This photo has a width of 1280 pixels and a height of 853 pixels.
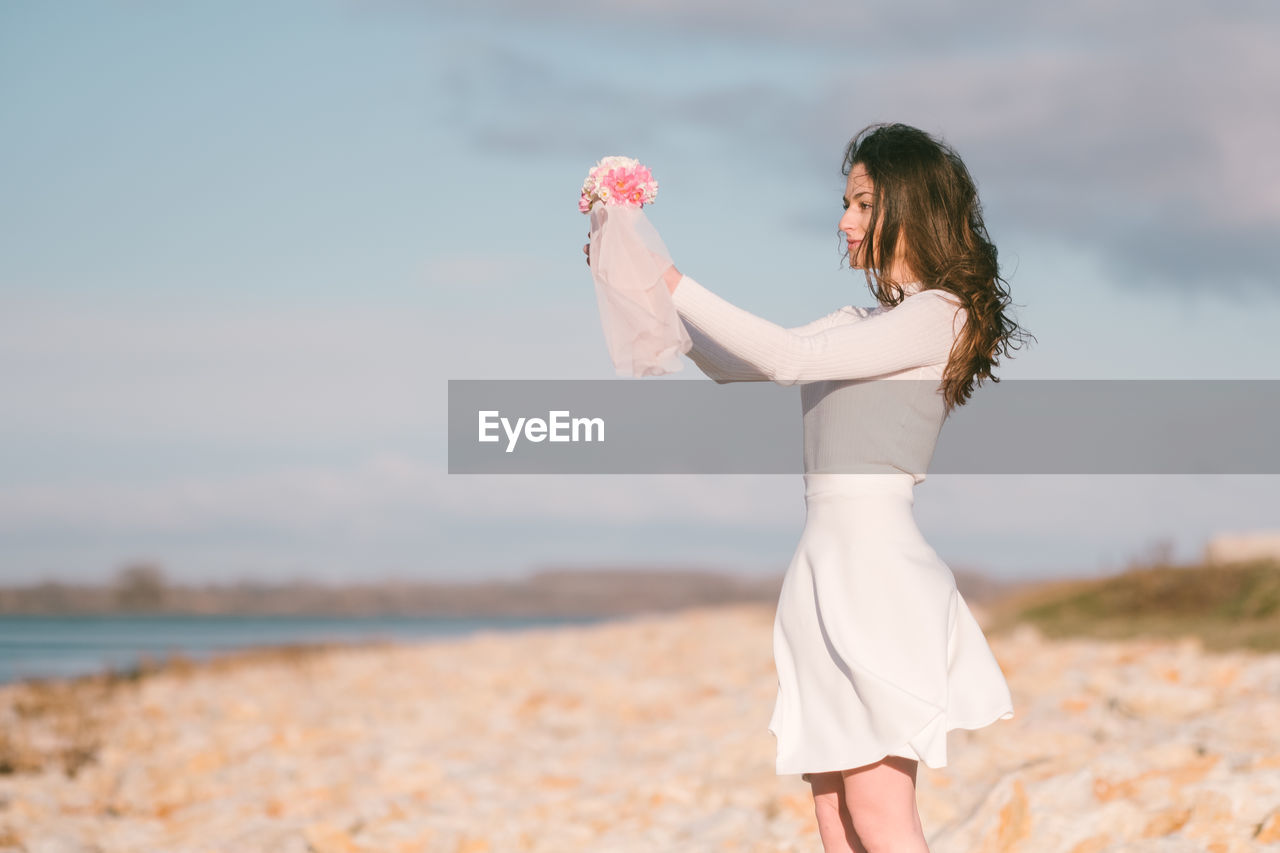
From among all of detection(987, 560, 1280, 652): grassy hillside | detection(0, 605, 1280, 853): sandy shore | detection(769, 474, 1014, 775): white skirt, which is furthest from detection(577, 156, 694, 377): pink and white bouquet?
detection(987, 560, 1280, 652): grassy hillside

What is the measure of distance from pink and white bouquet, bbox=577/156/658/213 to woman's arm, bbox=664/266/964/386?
0.54 feet

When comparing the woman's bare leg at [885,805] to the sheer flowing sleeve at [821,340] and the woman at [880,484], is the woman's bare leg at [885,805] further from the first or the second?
the sheer flowing sleeve at [821,340]

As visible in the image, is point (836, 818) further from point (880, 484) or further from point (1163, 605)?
point (1163, 605)

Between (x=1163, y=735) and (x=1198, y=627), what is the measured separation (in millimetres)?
5986

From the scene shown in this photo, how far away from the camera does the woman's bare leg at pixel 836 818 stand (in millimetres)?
2557

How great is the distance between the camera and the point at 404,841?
14.5 feet

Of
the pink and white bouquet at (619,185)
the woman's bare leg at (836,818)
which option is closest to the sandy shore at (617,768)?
the woman's bare leg at (836,818)

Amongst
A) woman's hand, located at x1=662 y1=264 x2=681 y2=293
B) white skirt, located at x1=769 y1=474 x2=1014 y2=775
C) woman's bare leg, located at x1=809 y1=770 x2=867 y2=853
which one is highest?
woman's hand, located at x1=662 y1=264 x2=681 y2=293

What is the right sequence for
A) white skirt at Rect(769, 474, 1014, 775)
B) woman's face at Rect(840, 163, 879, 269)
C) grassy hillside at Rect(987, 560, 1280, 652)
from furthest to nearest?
grassy hillside at Rect(987, 560, 1280, 652) < woman's face at Rect(840, 163, 879, 269) < white skirt at Rect(769, 474, 1014, 775)

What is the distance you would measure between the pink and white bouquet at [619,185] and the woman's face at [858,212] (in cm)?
48

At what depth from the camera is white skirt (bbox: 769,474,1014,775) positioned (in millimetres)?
2320

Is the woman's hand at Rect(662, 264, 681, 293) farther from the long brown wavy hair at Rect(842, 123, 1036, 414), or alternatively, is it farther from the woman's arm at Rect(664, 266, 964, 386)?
the long brown wavy hair at Rect(842, 123, 1036, 414)

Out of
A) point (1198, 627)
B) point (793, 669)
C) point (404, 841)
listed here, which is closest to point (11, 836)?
point (404, 841)

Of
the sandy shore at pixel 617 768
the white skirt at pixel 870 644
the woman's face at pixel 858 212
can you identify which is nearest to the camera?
the white skirt at pixel 870 644
